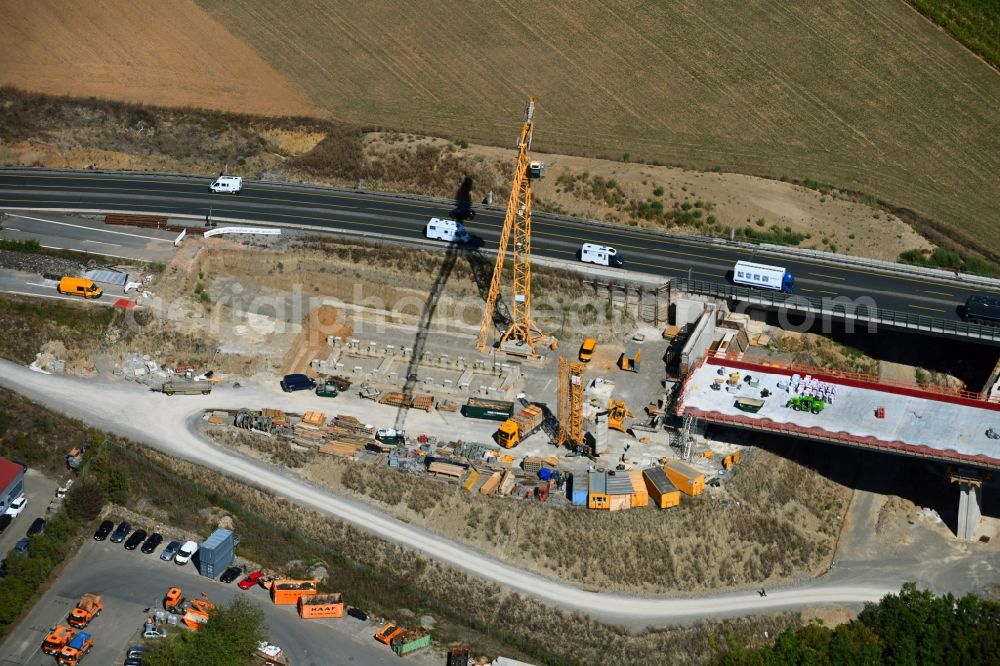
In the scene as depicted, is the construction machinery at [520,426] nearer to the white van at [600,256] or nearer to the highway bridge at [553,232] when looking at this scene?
the white van at [600,256]

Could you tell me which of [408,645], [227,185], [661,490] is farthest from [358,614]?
[227,185]

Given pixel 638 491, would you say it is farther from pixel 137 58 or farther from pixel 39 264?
pixel 137 58

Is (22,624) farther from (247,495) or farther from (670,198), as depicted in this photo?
(670,198)

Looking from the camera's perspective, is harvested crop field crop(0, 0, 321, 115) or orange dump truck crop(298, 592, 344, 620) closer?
orange dump truck crop(298, 592, 344, 620)

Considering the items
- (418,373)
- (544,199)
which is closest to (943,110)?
(544,199)

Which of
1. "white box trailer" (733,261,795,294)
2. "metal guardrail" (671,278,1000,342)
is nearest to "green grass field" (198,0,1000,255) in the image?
"white box trailer" (733,261,795,294)

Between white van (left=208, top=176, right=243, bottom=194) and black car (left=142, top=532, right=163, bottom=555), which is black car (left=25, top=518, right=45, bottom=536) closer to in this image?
black car (left=142, top=532, right=163, bottom=555)

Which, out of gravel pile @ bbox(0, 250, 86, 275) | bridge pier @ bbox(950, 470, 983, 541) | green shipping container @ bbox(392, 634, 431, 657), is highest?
gravel pile @ bbox(0, 250, 86, 275)
